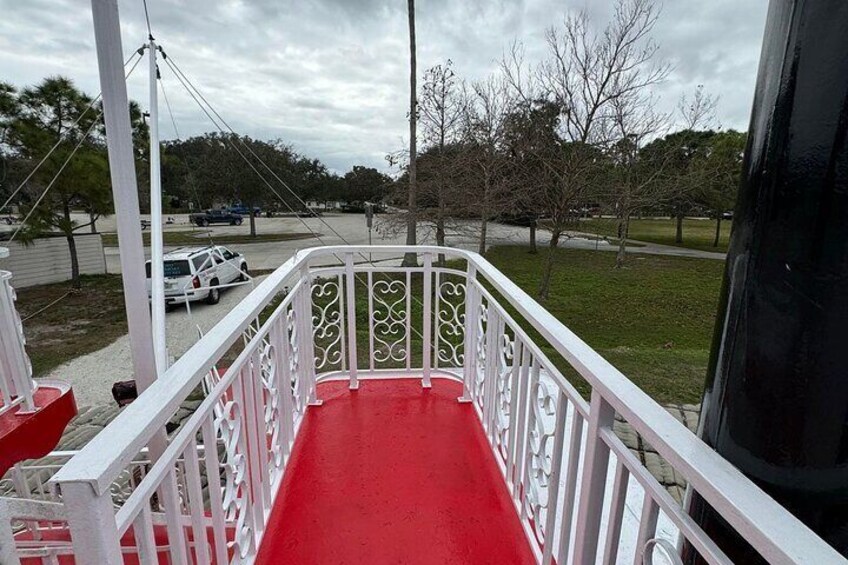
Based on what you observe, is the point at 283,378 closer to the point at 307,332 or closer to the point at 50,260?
the point at 307,332

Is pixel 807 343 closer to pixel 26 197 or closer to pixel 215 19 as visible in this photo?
pixel 215 19

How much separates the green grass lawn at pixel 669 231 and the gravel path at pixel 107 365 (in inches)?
416

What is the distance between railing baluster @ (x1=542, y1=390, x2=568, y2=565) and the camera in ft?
4.09

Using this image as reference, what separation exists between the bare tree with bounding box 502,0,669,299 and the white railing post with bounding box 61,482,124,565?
327 inches

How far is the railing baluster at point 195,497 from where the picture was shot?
96 centimetres

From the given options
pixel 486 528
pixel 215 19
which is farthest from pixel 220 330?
pixel 215 19

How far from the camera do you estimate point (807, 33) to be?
0.63m

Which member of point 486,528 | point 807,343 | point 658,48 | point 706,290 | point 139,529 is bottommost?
point 706,290

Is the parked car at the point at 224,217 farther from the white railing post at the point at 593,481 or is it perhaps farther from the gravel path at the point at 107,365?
the white railing post at the point at 593,481

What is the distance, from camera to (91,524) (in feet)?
2.02

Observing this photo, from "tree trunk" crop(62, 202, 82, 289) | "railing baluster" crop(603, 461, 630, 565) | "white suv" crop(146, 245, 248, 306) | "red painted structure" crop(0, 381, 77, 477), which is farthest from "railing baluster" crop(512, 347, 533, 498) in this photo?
"tree trunk" crop(62, 202, 82, 289)

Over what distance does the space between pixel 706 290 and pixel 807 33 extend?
12933 mm

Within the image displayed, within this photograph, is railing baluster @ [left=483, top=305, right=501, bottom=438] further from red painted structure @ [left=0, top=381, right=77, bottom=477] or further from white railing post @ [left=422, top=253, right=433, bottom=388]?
red painted structure @ [left=0, top=381, right=77, bottom=477]

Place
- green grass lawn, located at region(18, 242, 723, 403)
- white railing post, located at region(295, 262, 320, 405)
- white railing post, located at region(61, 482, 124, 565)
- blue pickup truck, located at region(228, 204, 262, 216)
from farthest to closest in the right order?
blue pickup truck, located at region(228, 204, 262, 216)
green grass lawn, located at region(18, 242, 723, 403)
white railing post, located at region(295, 262, 320, 405)
white railing post, located at region(61, 482, 124, 565)
